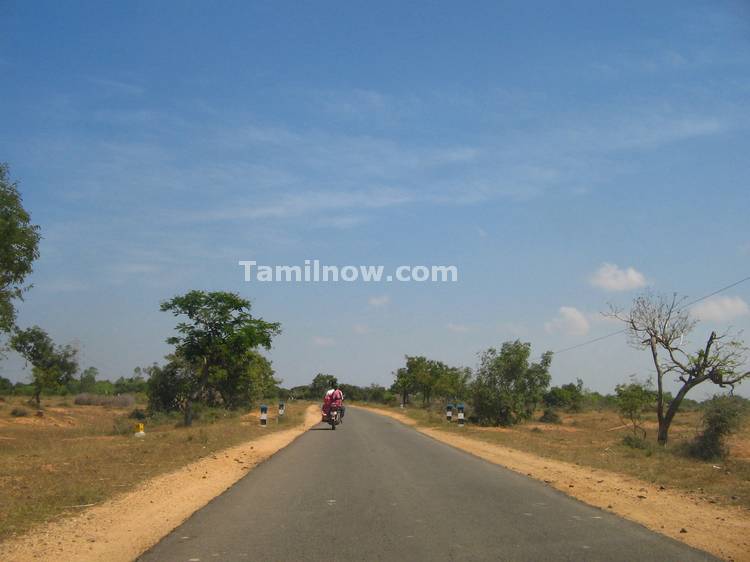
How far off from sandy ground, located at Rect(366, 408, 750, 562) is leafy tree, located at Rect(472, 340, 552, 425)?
21601mm

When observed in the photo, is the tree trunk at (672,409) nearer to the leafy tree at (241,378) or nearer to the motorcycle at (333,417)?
the motorcycle at (333,417)

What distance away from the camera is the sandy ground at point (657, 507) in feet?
26.6

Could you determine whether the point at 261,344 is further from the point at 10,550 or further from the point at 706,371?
the point at 10,550

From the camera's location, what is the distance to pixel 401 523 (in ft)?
27.9

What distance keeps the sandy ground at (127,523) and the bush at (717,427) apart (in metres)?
15.4

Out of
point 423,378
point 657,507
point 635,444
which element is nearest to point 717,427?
point 635,444

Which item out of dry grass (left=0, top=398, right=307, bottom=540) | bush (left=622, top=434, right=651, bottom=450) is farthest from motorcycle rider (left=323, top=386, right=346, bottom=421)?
bush (left=622, top=434, right=651, bottom=450)

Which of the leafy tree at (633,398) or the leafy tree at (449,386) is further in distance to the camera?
the leafy tree at (449,386)

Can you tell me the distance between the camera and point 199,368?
33562 mm

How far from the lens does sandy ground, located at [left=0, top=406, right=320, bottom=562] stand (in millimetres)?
7090

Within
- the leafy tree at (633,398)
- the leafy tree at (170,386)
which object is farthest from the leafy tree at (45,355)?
the leafy tree at (633,398)

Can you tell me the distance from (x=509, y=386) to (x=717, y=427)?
59.3 ft

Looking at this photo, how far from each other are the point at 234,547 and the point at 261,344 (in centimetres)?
2484

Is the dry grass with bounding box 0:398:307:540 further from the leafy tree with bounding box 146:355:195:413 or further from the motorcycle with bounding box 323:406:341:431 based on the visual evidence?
the leafy tree with bounding box 146:355:195:413
